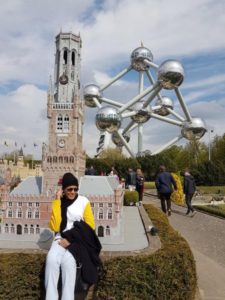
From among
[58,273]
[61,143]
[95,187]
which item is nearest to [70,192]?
[58,273]

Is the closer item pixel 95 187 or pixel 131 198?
pixel 95 187

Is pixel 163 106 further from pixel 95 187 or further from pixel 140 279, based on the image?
pixel 140 279

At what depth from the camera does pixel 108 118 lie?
113ft

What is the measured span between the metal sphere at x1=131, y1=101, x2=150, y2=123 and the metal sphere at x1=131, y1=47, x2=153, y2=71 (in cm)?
427

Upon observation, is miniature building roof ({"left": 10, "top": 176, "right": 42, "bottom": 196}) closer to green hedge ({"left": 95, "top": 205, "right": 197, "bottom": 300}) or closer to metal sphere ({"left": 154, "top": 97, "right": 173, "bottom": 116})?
green hedge ({"left": 95, "top": 205, "right": 197, "bottom": 300})

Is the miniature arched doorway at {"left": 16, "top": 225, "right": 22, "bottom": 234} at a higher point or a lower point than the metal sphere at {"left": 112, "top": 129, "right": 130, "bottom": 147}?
lower

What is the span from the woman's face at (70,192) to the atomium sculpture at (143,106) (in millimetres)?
29222

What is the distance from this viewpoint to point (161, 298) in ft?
14.5

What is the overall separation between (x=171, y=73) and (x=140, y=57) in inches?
349

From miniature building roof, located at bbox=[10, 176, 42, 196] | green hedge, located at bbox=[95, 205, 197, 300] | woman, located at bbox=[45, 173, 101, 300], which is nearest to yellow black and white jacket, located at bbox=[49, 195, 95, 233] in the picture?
woman, located at bbox=[45, 173, 101, 300]

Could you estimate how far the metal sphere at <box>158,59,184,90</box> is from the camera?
105ft

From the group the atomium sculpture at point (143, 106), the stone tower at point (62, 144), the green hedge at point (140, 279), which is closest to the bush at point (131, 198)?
the stone tower at point (62, 144)

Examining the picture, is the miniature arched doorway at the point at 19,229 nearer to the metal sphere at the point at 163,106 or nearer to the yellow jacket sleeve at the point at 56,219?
the yellow jacket sleeve at the point at 56,219

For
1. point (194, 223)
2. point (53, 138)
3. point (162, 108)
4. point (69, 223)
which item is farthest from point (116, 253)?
point (162, 108)
